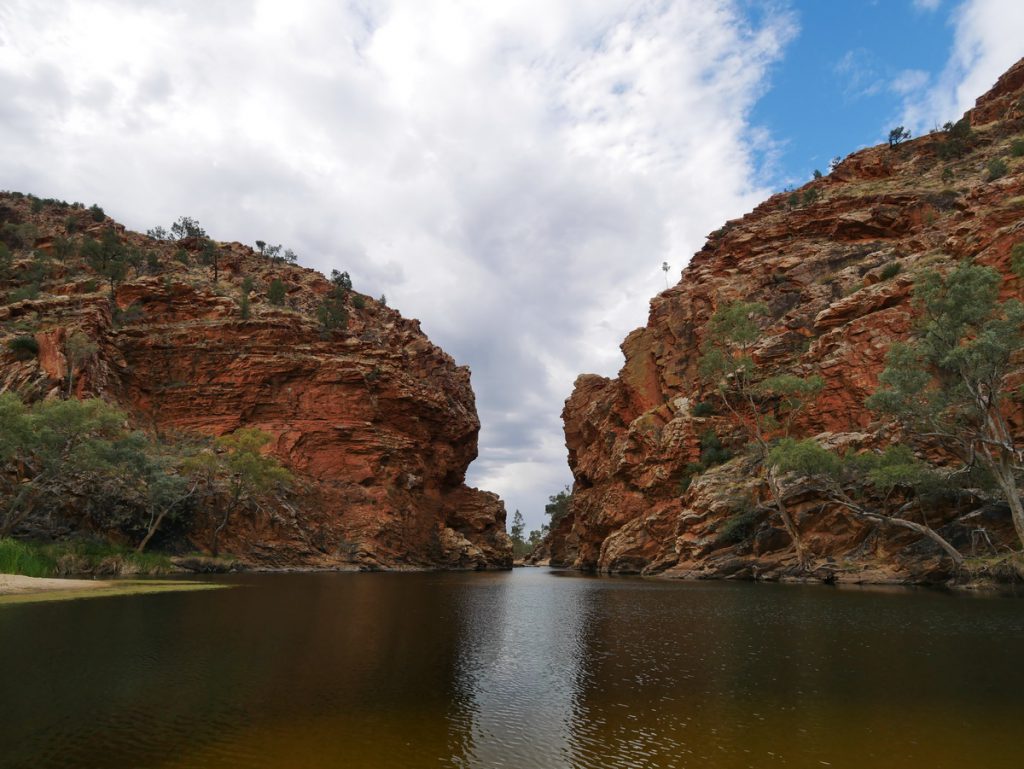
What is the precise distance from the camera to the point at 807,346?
67.2 metres

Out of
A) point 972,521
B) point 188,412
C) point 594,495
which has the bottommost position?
point 972,521

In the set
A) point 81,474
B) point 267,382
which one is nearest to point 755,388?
point 267,382

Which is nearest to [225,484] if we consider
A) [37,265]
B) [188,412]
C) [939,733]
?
[188,412]

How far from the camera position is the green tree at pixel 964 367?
35250 mm

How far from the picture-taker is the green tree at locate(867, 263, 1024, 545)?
3525 centimetres

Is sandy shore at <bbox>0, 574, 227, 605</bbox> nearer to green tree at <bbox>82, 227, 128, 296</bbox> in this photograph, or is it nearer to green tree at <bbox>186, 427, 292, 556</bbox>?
green tree at <bbox>186, 427, 292, 556</bbox>

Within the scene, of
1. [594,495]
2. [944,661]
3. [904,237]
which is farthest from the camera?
[594,495]

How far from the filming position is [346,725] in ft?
34.3

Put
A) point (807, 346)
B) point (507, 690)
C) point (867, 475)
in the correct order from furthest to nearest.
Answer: point (807, 346) < point (867, 475) < point (507, 690)

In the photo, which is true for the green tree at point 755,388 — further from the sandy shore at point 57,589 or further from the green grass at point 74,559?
the green grass at point 74,559

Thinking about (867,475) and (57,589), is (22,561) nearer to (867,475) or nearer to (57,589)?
(57,589)

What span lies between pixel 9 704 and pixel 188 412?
7599cm

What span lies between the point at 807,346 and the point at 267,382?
70.7 m

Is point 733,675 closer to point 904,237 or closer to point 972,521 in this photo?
point 972,521
